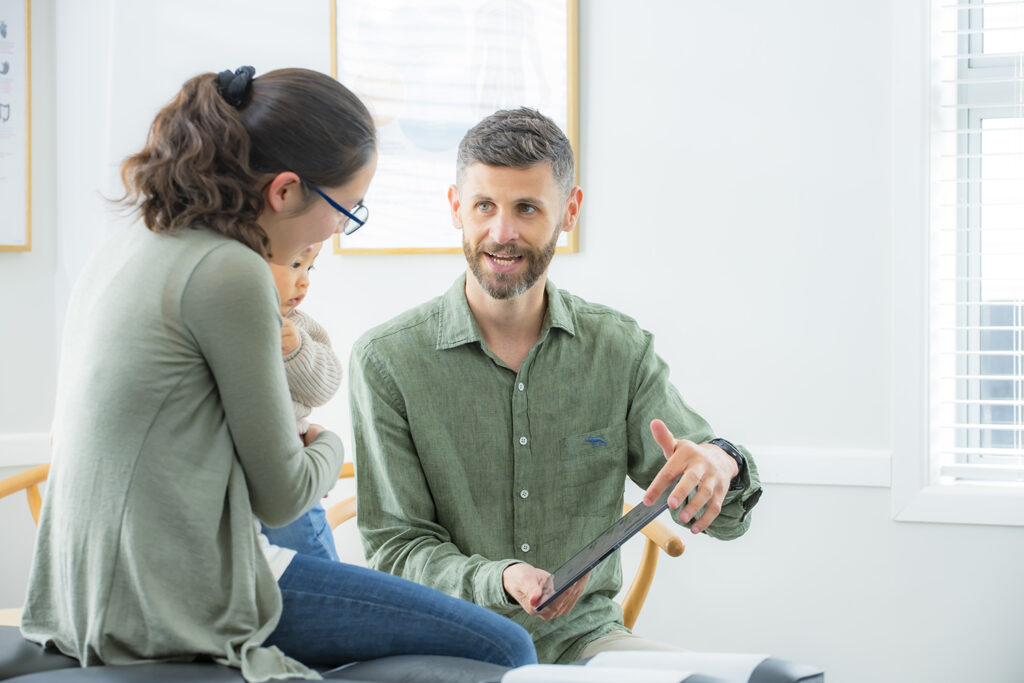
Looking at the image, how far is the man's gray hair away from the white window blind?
1.16 metres

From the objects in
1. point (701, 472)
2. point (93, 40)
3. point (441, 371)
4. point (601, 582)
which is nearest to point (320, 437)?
point (441, 371)

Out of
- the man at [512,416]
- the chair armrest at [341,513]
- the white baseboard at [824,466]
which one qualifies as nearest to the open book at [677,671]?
the man at [512,416]

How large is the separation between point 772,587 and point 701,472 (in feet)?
3.76

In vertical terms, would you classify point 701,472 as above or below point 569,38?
below

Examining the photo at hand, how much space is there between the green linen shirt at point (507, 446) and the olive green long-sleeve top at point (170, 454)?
1.82 ft

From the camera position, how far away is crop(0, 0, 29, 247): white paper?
261 centimetres

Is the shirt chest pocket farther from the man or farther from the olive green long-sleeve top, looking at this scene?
the olive green long-sleeve top

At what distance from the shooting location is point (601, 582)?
1.62 m

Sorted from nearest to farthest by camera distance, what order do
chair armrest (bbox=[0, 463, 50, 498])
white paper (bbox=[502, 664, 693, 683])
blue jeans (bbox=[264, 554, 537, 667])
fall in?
white paper (bbox=[502, 664, 693, 683])
blue jeans (bbox=[264, 554, 537, 667])
chair armrest (bbox=[0, 463, 50, 498])

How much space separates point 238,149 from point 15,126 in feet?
6.42

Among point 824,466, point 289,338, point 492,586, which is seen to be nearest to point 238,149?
point 289,338

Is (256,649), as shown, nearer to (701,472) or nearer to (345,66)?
(701,472)

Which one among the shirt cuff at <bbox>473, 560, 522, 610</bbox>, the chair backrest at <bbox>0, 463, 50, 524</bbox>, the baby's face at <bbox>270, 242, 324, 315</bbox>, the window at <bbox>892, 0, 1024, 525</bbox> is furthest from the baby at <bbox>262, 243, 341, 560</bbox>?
the window at <bbox>892, 0, 1024, 525</bbox>

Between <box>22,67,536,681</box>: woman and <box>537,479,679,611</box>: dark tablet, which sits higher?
<box>22,67,536,681</box>: woman
